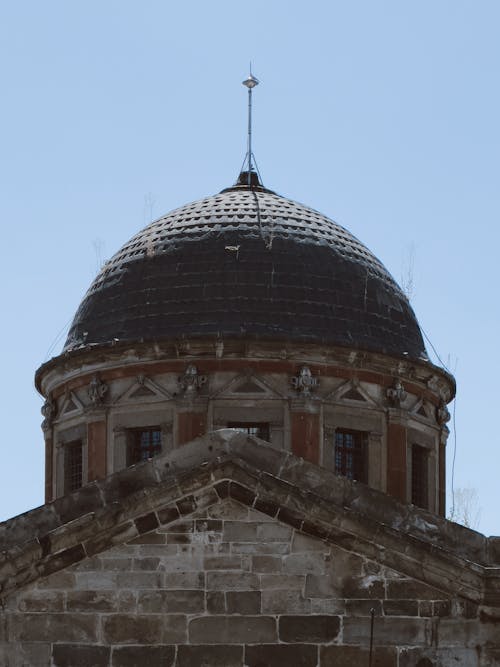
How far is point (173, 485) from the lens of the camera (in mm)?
21219

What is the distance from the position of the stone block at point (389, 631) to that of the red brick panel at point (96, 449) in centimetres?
953

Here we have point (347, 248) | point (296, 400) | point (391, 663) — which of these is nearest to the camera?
point (391, 663)

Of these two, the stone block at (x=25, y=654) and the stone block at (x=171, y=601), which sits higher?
the stone block at (x=171, y=601)

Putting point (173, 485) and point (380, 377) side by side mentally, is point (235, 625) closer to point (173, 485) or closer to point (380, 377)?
point (173, 485)

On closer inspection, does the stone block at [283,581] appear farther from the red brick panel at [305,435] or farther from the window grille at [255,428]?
the window grille at [255,428]

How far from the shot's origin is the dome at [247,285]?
30.4 m

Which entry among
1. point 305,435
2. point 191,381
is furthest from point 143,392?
point 305,435

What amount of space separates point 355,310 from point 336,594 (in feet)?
34.1

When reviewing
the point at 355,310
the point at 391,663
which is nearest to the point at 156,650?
the point at 391,663

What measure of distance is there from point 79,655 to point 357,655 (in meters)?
3.15

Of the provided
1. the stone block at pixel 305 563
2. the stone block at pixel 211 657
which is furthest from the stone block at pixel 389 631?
the stone block at pixel 211 657

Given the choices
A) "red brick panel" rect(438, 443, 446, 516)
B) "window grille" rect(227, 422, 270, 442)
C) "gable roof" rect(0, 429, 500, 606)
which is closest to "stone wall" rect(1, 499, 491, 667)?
"gable roof" rect(0, 429, 500, 606)

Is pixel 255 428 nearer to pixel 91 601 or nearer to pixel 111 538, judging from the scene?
pixel 111 538

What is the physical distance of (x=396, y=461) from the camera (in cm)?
3036
